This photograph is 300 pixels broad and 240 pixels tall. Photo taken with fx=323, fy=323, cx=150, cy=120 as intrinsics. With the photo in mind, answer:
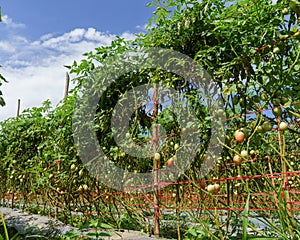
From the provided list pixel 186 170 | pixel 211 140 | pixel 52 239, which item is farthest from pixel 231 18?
pixel 52 239

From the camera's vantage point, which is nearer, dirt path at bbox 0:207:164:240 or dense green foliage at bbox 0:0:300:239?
dense green foliage at bbox 0:0:300:239

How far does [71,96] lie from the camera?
109 inches

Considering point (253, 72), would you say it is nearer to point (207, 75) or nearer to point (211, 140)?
point (207, 75)

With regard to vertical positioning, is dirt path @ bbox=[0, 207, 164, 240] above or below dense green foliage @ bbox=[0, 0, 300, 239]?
below

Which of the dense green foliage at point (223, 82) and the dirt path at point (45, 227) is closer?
the dense green foliage at point (223, 82)

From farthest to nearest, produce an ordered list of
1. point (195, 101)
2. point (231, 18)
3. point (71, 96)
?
point (71, 96) < point (195, 101) < point (231, 18)

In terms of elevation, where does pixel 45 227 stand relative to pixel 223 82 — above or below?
below

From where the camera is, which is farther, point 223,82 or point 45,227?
point 45,227

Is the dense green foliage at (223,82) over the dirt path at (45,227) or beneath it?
over

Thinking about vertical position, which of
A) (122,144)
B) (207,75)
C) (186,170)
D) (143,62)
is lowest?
(186,170)

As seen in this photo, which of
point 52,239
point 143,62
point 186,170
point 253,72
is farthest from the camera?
point 52,239

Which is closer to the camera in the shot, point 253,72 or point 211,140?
point 253,72

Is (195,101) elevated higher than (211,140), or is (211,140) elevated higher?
(195,101)

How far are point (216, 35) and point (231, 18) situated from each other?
125 millimetres
